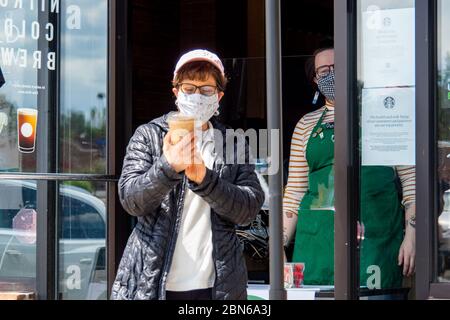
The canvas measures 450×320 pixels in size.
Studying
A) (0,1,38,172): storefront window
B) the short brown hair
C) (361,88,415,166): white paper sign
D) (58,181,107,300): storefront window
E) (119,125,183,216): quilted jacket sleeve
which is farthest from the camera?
(58,181,107,300): storefront window

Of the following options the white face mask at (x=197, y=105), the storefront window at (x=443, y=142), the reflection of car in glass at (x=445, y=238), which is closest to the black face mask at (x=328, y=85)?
the storefront window at (x=443, y=142)

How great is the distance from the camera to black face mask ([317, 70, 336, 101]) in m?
6.14

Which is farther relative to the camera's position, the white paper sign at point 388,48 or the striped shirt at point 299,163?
the striped shirt at point 299,163

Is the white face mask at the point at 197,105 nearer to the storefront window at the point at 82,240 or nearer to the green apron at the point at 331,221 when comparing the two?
the green apron at the point at 331,221

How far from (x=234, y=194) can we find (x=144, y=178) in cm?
38

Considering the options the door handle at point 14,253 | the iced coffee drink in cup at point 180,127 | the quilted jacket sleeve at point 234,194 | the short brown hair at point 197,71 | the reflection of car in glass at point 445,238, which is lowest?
the door handle at point 14,253

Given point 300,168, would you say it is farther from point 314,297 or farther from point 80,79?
point 80,79

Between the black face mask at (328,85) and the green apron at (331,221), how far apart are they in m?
0.12

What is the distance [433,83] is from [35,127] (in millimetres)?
2407

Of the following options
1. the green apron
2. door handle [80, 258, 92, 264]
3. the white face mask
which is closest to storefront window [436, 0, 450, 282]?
the green apron

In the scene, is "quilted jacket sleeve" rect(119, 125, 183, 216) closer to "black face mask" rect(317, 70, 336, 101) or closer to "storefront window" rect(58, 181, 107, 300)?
"storefront window" rect(58, 181, 107, 300)

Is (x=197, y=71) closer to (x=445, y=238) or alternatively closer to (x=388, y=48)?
(x=388, y=48)

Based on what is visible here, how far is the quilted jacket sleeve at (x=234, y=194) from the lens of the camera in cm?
394

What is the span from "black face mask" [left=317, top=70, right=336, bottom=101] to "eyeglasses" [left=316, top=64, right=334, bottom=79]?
0.02m
